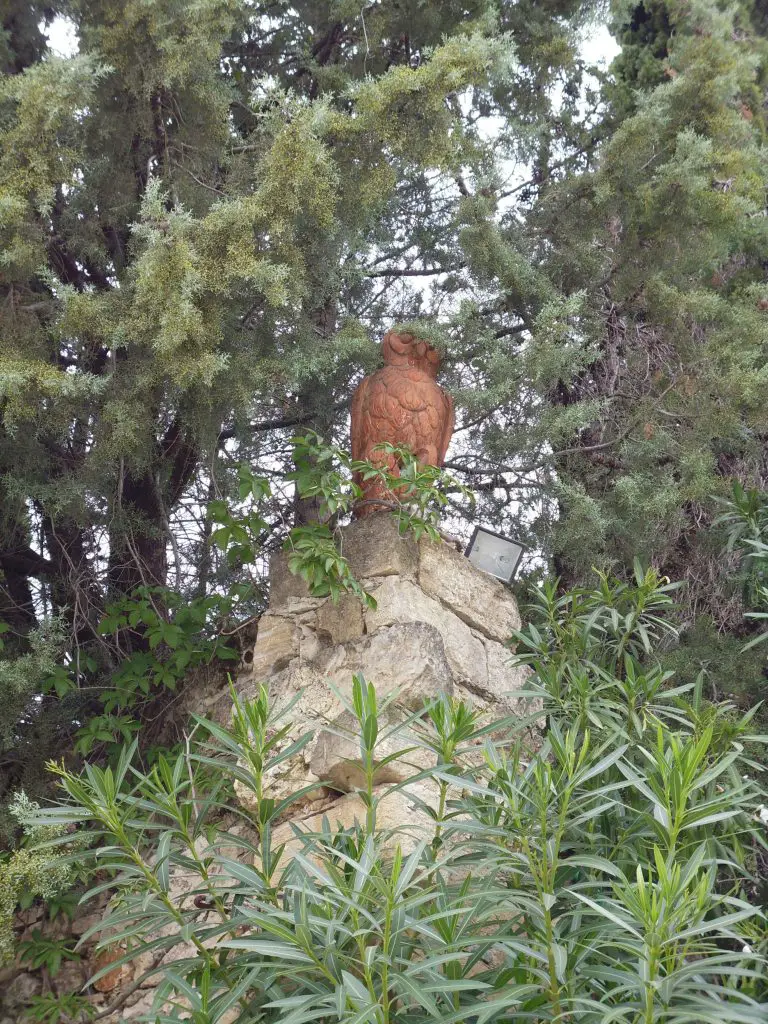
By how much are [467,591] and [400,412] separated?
2.53 feet

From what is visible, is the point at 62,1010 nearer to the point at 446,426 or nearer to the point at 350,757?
A: the point at 350,757

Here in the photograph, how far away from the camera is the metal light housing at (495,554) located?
13.8 ft

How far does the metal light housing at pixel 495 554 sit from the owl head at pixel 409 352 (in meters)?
0.73

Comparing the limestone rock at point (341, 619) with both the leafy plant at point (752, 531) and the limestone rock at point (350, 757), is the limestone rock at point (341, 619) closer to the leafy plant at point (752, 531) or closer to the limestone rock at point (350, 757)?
the limestone rock at point (350, 757)

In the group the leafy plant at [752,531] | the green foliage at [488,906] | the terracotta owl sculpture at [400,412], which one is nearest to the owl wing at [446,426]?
the terracotta owl sculpture at [400,412]

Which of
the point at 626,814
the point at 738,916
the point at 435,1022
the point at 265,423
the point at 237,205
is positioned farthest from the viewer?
the point at 265,423

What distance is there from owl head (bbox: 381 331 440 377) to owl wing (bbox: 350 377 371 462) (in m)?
→ 0.14

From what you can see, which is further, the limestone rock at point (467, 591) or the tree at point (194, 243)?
the limestone rock at point (467, 591)

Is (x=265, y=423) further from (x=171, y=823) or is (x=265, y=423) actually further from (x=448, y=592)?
(x=171, y=823)

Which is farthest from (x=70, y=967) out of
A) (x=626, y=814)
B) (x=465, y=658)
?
(x=626, y=814)

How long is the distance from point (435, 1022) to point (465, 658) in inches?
73.3

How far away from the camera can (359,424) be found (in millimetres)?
4094

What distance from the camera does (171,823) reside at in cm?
379

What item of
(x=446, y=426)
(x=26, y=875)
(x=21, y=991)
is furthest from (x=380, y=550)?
(x=21, y=991)
